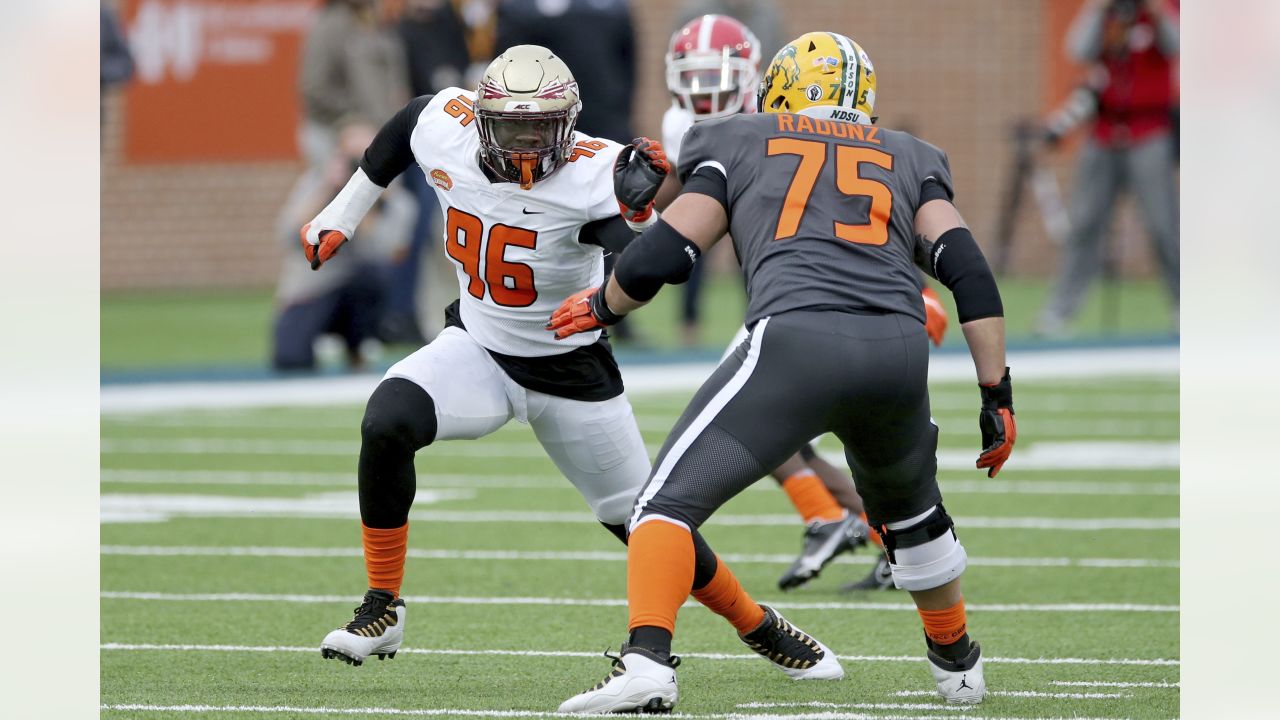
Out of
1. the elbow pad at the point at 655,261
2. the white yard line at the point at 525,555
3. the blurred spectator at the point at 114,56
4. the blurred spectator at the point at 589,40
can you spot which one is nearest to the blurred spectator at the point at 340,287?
the blurred spectator at the point at 589,40

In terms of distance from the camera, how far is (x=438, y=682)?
14.6ft

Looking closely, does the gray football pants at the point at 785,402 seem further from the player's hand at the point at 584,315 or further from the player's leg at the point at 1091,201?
the player's leg at the point at 1091,201

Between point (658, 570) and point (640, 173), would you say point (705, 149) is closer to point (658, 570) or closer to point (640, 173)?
point (640, 173)

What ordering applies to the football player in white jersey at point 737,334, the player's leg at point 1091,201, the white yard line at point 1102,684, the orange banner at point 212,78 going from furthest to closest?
1. the orange banner at point 212,78
2. the player's leg at point 1091,201
3. the football player in white jersey at point 737,334
4. the white yard line at point 1102,684

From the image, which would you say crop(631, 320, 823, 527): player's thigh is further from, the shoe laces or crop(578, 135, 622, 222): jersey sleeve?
the shoe laces

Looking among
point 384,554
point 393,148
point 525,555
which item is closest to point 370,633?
point 384,554

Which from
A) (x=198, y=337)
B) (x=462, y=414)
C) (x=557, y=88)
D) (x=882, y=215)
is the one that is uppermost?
(x=557, y=88)

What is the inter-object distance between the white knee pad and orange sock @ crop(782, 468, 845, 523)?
5.21 feet

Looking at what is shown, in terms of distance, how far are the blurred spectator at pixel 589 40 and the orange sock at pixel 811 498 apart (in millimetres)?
6292

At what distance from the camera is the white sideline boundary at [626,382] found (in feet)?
35.7
